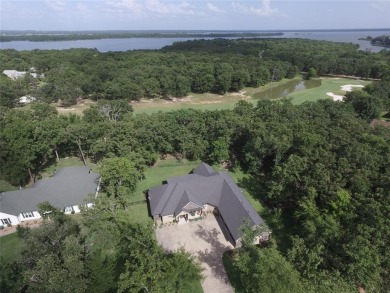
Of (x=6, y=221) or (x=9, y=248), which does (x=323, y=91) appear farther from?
(x=9, y=248)

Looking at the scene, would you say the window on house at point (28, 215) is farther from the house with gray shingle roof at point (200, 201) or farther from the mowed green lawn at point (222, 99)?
the mowed green lawn at point (222, 99)

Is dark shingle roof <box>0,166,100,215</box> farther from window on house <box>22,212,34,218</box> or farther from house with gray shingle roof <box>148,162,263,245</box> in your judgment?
house with gray shingle roof <box>148,162,263,245</box>

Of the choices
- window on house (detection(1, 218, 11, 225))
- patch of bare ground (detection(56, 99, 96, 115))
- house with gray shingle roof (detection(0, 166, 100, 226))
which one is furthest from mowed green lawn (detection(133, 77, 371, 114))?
window on house (detection(1, 218, 11, 225))

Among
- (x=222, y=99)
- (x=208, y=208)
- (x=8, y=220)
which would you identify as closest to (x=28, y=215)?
(x=8, y=220)

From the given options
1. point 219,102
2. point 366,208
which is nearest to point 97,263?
point 366,208

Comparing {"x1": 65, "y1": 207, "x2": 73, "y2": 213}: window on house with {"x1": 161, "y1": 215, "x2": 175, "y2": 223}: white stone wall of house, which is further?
{"x1": 65, "y1": 207, "x2": 73, "y2": 213}: window on house

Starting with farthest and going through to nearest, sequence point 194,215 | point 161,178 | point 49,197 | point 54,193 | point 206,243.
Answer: point 161,178 < point 54,193 < point 49,197 < point 194,215 < point 206,243
